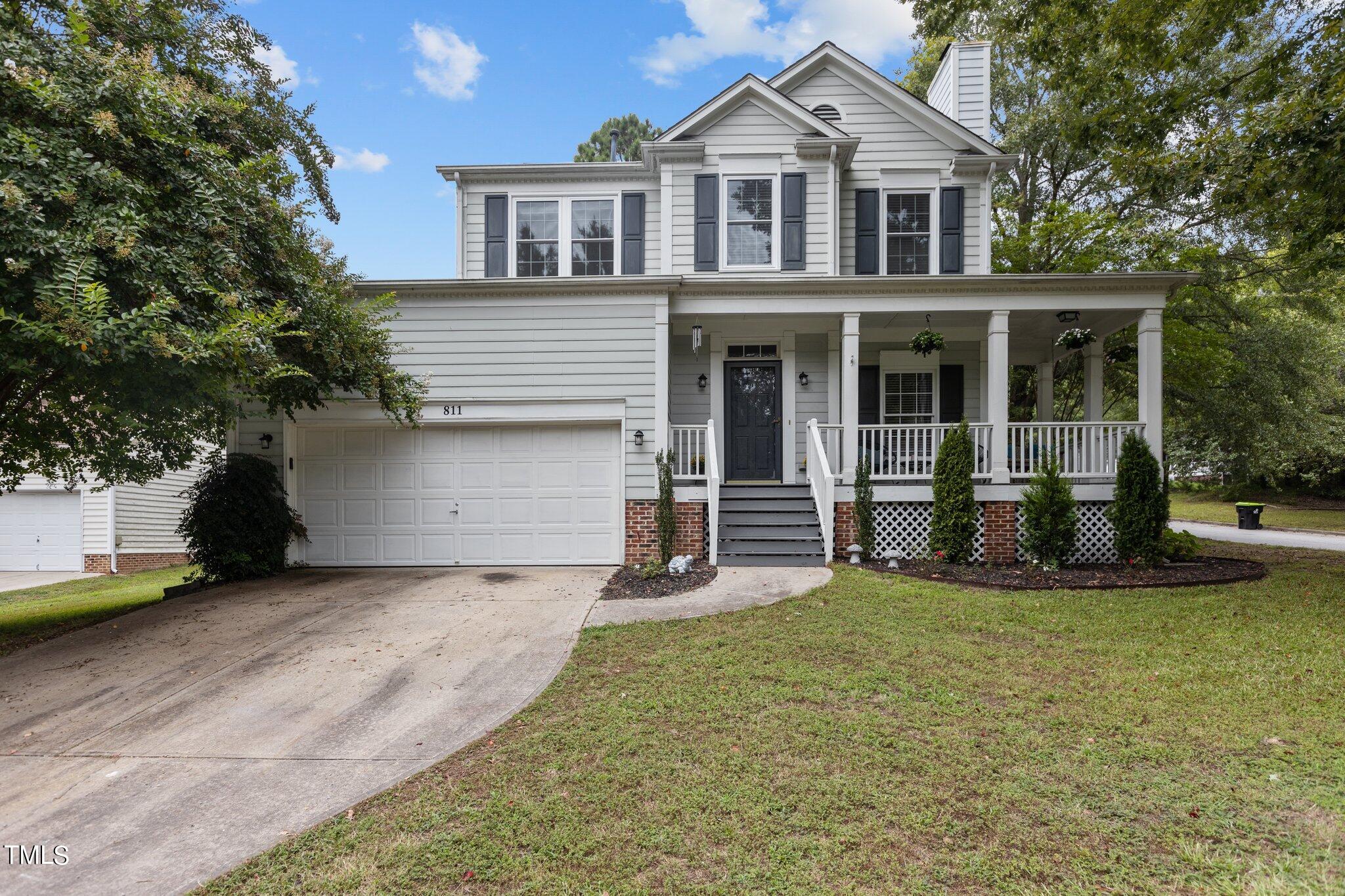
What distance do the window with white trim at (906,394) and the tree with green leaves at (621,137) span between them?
62.6ft

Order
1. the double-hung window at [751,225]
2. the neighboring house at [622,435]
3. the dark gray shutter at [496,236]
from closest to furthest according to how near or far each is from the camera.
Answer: the neighboring house at [622,435]
the double-hung window at [751,225]
the dark gray shutter at [496,236]

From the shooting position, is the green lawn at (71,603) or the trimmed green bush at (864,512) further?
the trimmed green bush at (864,512)

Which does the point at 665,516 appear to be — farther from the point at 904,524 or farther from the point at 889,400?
the point at 889,400

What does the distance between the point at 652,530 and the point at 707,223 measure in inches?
210

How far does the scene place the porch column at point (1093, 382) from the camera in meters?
10.5

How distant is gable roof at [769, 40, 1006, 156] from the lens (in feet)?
34.6

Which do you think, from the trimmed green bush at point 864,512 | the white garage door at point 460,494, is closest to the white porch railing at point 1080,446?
the trimmed green bush at point 864,512

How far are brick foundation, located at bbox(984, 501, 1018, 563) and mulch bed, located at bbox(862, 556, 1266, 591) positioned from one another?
0.21 meters

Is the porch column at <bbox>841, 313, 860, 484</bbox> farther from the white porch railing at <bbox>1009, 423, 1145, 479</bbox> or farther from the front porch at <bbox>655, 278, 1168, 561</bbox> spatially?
the white porch railing at <bbox>1009, 423, 1145, 479</bbox>

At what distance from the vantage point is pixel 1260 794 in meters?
2.83

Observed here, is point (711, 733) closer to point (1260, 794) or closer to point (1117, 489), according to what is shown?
point (1260, 794)

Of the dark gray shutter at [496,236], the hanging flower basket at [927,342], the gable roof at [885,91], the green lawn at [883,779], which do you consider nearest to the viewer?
the green lawn at [883,779]

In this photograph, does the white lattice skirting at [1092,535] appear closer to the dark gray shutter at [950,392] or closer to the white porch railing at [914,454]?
the white porch railing at [914,454]

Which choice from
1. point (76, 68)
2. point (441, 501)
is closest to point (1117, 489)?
point (441, 501)
